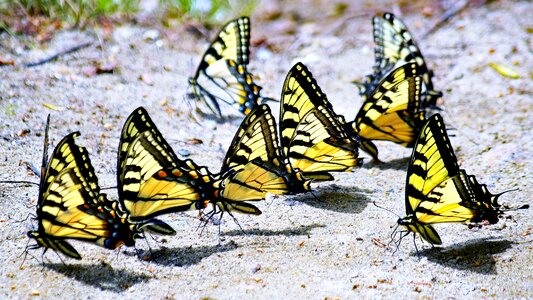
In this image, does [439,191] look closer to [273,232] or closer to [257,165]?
[273,232]

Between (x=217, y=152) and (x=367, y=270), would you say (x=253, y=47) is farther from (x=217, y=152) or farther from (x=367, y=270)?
(x=367, y=270)

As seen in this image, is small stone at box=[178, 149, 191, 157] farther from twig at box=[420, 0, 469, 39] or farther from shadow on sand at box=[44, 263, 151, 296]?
twig at box=[420, 0, 469, 39]

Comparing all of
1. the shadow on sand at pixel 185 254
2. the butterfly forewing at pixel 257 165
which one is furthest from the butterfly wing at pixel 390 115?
the shadow on sand at pixel 185 254

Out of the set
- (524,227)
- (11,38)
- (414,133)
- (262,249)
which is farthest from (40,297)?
(11,38)

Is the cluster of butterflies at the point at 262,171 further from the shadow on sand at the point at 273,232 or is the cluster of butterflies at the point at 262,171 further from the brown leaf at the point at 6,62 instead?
the brown leaf at the point at 6,62

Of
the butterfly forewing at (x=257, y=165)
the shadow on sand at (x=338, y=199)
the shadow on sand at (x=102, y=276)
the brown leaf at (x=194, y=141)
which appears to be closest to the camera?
the shadow on sand at (x=102, y=276)

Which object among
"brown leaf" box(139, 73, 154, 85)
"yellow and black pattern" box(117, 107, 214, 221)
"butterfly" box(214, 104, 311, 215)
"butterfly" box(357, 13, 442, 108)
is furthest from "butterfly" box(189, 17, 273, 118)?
"yellow and black pattern" box(117, 107, 214, 221)
